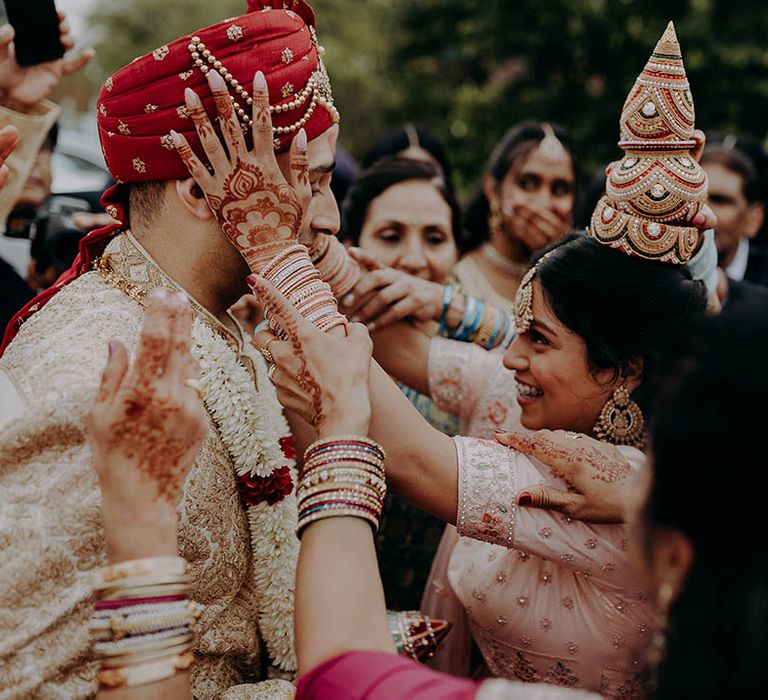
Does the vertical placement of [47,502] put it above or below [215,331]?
below

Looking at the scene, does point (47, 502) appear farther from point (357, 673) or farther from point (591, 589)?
point (591, 589)

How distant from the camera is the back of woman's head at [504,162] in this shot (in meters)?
4.70

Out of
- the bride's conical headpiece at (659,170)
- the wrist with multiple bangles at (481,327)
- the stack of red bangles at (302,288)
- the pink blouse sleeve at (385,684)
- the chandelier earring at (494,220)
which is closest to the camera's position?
the pink blouse sleeve at (385,684)

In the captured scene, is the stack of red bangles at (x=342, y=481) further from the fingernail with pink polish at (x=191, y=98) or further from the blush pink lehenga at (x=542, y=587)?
the fingernail with pink polish at (x=191, y=98)

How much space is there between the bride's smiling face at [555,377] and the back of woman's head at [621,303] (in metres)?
0.03

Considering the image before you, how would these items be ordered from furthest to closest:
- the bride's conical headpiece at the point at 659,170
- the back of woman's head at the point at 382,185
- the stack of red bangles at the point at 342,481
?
the back of woman's head at the point at 382,185 → the bride's conical headpiece at the point at 659,170 → the stack of red bangles at the point at 342,481

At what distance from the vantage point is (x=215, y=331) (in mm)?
2062

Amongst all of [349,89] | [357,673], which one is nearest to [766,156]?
[357,673]

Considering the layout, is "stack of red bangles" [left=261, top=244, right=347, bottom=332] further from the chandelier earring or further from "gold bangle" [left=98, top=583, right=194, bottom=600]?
the chandelier earring

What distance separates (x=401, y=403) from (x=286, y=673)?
71 cm

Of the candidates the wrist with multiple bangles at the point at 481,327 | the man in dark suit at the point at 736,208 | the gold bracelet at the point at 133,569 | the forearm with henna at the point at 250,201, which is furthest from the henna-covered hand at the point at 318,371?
the man in dark suit at the point at 736,208

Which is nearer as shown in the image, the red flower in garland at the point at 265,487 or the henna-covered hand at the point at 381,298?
the red flower in garland at the point at 265,487

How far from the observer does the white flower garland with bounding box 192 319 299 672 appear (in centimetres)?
194

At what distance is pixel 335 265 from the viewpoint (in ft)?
8.49
